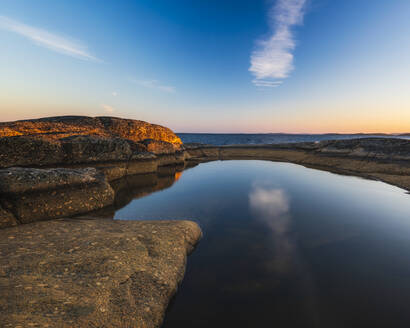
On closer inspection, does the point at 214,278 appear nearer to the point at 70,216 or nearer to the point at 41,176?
the point at 70,216

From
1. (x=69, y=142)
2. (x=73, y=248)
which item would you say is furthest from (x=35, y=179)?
(x=69, y=142)

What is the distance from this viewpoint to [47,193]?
7246 millimetres

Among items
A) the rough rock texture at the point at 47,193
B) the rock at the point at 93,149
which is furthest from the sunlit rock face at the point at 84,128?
the rough rock texture at the point at 47,193

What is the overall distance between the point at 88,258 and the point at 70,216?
190 inches

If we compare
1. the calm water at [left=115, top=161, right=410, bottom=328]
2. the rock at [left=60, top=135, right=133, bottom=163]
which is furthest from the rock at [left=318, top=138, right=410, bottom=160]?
the rock at [left=60, top=135, right=133, bottom=163]

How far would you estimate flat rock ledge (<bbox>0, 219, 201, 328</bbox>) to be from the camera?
275 centimetres

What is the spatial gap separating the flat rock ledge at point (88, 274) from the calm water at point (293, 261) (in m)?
→ 0.64

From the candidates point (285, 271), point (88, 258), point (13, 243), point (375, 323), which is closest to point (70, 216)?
point (13, 243)

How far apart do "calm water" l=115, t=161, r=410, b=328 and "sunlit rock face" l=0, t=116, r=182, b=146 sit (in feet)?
40.3

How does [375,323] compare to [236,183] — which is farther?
[236,183]

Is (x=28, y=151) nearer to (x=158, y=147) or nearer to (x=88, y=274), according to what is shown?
(x=88, y=274)

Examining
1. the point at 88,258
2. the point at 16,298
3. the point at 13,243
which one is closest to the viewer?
the point at 16,298

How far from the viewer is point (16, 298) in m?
2.75

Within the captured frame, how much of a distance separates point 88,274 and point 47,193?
5647 millimetres
